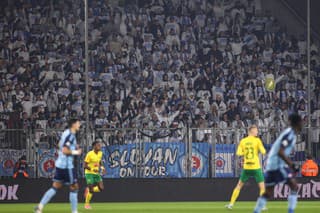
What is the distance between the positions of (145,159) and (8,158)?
425 centimetres

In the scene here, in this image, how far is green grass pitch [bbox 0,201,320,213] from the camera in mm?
22969

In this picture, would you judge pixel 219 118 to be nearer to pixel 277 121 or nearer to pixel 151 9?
pixel 277 121

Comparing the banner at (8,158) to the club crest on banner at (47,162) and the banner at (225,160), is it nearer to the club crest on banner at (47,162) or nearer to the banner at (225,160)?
the club crest on banner at (47,162)

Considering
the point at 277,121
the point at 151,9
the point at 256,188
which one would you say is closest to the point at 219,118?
the point at 277,121

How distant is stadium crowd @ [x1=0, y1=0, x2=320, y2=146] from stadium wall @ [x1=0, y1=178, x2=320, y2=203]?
9.09 feet

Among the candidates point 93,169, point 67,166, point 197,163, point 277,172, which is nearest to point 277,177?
point 277,172

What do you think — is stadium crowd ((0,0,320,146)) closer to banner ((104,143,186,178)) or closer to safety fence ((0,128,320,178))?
safety fence ((0,128,320,178))

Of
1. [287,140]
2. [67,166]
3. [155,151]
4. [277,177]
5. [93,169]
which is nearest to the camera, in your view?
[287,140]

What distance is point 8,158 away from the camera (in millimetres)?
26297

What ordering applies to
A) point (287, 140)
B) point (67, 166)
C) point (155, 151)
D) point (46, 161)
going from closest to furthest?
1. point (287, 140)
2. point (67, 166)
3. point (46, 161)
4. point (155, 151)

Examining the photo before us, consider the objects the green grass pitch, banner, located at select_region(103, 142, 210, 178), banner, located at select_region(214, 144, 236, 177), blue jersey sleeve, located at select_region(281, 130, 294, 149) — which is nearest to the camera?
blue jersey sleeve, located at select_region(281, 130, 294, 149)

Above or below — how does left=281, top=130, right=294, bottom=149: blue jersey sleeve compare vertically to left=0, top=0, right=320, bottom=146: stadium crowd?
below

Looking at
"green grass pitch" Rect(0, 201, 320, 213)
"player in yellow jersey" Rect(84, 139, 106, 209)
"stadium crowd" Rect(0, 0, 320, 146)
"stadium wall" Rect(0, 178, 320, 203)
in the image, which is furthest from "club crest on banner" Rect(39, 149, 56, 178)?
"stadium crowd" Rect(0, 0, 320, 146)

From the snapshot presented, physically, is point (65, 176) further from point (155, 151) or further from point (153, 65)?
point (153, 65)
